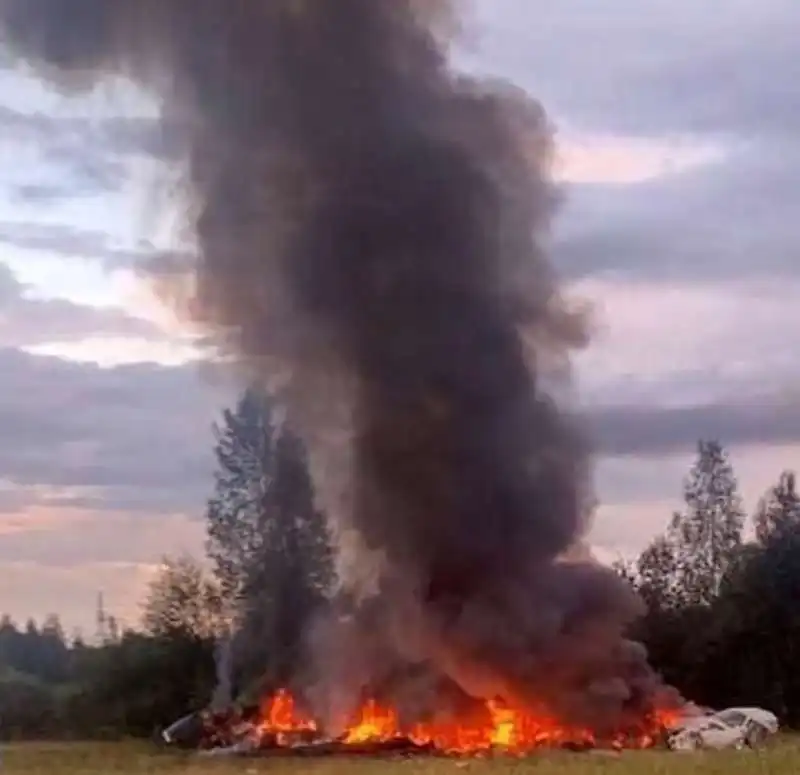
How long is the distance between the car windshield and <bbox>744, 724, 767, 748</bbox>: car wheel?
64 cm

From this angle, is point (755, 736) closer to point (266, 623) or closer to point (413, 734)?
point (413, 734)

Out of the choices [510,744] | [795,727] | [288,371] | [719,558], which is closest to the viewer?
[510,744]

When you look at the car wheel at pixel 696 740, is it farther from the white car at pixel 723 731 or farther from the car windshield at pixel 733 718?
the car windshield at pixel 733 718

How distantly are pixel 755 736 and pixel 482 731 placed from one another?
8.41 meters

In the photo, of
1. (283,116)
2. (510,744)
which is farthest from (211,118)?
(510,744)

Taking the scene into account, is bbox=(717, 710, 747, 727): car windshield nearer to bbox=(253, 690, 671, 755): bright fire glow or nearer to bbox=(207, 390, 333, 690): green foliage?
bbox=(253, 690, 671, 755): bright fire glow

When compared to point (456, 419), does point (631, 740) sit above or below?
Answer: below

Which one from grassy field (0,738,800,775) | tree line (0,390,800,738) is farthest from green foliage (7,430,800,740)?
grassy field (0,738,800,775)

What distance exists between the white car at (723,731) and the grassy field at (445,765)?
3.16 ft

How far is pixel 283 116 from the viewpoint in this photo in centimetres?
5016

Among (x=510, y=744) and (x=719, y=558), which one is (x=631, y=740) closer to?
(x=510, y=744)

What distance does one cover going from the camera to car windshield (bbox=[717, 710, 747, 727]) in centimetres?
4962

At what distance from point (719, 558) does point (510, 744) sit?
47303mm

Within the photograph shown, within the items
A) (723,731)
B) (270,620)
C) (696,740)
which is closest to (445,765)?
(696,740)
